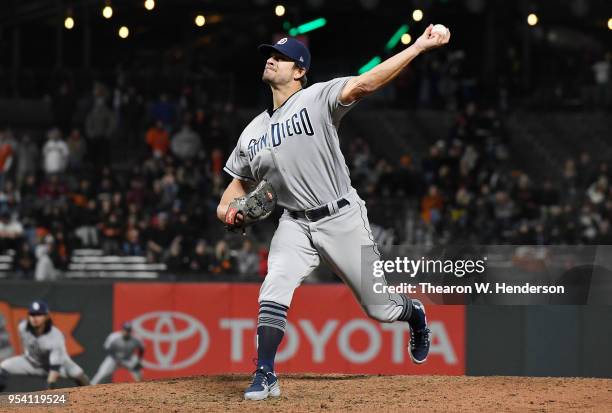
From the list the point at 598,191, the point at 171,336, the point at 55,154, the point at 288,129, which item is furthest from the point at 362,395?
the point at 55,154

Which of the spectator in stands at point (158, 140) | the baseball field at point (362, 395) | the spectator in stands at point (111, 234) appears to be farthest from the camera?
the spectator in stands at point (158, 140)

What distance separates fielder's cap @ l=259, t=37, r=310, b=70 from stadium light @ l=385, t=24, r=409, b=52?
15.2 meters

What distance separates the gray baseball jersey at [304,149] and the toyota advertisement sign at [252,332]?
567 cm

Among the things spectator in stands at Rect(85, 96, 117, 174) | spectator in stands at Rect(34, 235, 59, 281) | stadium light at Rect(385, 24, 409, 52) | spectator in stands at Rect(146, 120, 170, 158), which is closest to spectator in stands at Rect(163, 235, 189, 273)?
spectator in stands at Rect(34, 235, 59, 281)

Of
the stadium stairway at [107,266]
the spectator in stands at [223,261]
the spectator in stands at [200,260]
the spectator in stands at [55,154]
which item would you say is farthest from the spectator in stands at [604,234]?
the spectator in stands at [55,154]

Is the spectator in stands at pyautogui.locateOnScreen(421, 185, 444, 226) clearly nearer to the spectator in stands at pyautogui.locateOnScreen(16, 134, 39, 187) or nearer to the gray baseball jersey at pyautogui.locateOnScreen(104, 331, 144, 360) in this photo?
the gray baseball jersey at pyautogui.locateOnScreen(104, 331, 144, 360)

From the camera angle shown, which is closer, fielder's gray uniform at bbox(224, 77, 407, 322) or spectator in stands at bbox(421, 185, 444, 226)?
fielder's gray uniform at bbox(224, 77, 407, 322)

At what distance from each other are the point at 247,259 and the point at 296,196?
27.6 ft

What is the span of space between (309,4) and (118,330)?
30.2 ft

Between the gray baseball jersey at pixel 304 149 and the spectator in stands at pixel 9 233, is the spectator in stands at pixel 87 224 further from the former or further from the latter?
the gray baseball jersey at pixel 304 149

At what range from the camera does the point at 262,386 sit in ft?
22.4

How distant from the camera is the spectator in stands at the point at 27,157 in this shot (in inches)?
739

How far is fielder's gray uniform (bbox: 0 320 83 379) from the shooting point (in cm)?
1268

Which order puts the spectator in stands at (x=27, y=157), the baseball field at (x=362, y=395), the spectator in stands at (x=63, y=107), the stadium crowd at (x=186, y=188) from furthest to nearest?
the spectator in stands at (x=63, y=107) → the spectator in stands at (x=27, y=157) → the stadium crowd at (x=186, y=188) → the baseball field at (x=362, y=395)
